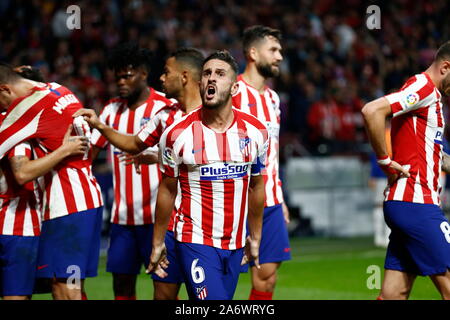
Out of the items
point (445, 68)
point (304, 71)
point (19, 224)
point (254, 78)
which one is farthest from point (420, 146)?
point (304, 71)

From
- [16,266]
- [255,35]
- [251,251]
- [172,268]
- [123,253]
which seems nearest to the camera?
[251,251]

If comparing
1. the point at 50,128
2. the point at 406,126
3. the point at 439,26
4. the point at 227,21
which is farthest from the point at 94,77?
the point at 439,26

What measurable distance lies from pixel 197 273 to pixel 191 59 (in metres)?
1.78

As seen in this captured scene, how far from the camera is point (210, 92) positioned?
4.75 m

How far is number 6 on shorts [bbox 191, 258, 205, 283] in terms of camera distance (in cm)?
473

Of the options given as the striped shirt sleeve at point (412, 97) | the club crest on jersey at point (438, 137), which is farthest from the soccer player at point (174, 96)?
the club crest on jersey at point (438, 137)

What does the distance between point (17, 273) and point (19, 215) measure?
42cm

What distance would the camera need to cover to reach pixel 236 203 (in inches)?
191

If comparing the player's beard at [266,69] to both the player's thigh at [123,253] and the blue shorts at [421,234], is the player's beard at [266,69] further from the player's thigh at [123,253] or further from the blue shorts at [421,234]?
the blue shorts at [421,234]

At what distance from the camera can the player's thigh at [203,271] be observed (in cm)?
471

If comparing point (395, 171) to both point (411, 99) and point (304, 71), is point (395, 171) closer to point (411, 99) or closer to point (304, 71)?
point (411, 99)

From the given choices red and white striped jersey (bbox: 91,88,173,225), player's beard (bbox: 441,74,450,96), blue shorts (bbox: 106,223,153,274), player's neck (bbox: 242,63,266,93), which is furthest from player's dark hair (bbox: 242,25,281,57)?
player's beard (bbox: 441,74,450,96)

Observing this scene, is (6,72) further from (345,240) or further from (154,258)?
(345,240)

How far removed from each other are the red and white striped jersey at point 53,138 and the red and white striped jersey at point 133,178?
0.81 m
